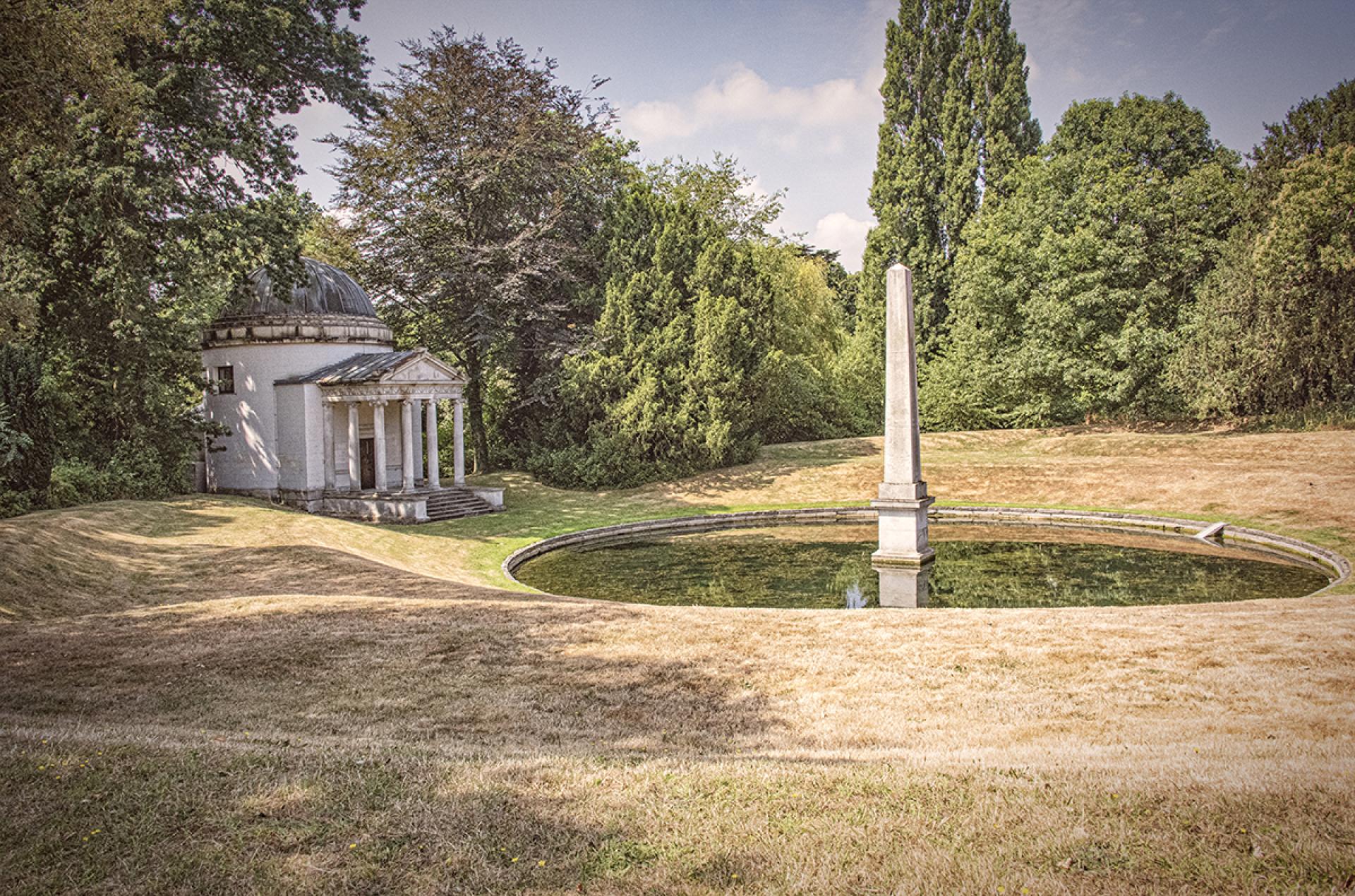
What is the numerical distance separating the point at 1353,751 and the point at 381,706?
8060 mm

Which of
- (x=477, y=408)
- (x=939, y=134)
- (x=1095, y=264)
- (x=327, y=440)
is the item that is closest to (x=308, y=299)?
(x=327, y=440)

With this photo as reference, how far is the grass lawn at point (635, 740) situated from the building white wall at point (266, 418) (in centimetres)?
1062

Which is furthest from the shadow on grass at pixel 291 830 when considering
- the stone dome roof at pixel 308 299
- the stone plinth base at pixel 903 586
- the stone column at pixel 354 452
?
the stone dome roof at pixel 308 299

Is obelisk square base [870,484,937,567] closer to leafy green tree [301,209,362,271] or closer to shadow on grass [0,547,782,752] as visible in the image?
shadow on grass [0,547,782,752]

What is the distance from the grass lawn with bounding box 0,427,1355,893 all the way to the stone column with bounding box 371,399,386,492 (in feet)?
35.3

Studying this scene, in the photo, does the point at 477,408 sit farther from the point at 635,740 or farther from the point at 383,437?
the point at 635,740

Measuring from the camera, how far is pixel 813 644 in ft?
36.0

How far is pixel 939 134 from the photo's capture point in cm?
4197

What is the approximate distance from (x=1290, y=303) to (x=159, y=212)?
36.0 m

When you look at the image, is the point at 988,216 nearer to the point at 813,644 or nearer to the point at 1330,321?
the point at 1330,321

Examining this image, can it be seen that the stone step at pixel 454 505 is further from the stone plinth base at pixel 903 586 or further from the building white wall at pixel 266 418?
the stone plinth base at pixel 903 586

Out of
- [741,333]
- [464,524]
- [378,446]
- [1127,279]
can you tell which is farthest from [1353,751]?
[1127,279]

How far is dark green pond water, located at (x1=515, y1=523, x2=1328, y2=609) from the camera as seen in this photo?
1627cm

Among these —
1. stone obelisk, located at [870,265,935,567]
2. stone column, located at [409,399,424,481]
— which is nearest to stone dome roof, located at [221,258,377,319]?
stone column, located at [409,399,424,481]
